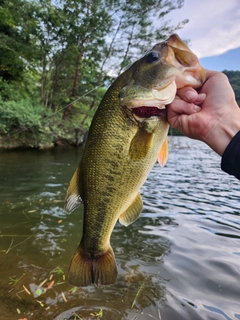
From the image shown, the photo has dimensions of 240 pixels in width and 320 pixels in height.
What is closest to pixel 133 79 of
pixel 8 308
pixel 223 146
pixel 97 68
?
pixel 223 146

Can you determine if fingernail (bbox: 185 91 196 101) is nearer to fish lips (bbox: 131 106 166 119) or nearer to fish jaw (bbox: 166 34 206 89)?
fish jaw (bbox: 166 34 206 89)

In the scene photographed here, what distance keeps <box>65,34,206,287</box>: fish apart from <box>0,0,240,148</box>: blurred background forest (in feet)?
50.8

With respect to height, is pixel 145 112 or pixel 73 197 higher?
pixel 145 112

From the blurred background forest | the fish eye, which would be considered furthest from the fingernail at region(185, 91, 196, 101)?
the blurred background forest

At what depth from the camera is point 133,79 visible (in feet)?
6.94

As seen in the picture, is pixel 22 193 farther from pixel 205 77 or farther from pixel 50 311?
pixel 205 77

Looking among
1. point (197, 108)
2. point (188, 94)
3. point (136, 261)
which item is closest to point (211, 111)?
point (197, 108)

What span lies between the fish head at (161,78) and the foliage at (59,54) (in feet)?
55.2

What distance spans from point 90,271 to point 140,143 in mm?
1344

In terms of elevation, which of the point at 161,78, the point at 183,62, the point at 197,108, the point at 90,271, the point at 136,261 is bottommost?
the point at 136,261

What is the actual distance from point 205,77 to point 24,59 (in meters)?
23.7

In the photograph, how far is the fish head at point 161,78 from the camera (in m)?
1.99

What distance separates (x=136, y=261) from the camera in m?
4.71

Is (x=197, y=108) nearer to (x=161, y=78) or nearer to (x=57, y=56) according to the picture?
(x=161, y=78)
